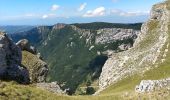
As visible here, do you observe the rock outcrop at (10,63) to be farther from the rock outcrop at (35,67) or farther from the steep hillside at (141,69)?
the rock outcrop at (35,67)

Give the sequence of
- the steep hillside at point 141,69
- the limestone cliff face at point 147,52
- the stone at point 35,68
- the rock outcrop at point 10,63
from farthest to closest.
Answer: the limestone cliff face at point 147,52, the stone at point 35,68, the rock outcrop at point 10,63, the steep hillside at point 141,69

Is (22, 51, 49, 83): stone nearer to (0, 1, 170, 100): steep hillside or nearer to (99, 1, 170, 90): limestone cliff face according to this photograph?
(0, 1, 170, 100): steep hillside

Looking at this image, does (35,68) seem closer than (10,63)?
No

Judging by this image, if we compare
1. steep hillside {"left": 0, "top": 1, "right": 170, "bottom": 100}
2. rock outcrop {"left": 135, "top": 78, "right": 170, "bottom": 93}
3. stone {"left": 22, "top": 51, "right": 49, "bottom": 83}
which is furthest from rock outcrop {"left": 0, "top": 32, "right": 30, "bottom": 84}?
rock outcrop {"left": 135, "top": 78, "right": 170, "bottom": 93}

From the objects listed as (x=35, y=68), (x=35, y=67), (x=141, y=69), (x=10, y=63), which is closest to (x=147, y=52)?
(x=141, y=69)

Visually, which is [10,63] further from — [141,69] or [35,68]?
[141,69]

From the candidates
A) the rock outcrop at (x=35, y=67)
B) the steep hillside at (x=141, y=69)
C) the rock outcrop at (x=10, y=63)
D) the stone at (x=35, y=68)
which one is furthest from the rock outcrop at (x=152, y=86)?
the stone at (x=35, y=68)
